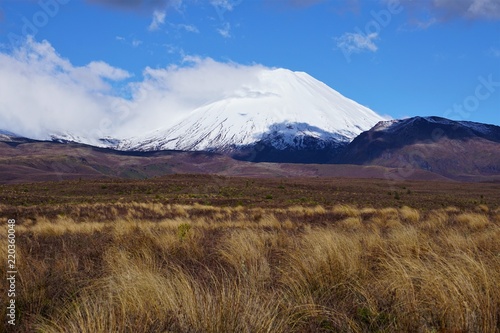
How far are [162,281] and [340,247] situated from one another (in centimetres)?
215

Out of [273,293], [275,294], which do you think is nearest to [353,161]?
[275,294]

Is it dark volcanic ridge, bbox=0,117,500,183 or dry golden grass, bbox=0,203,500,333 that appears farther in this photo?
dark volcanic ridge, bbox=0,117,500,183

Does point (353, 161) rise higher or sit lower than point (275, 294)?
higher

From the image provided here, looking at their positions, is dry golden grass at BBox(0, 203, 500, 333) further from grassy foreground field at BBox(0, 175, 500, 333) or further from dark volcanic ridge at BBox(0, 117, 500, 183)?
dark volcanic ridge at BBox(0, 117, 500, 183)

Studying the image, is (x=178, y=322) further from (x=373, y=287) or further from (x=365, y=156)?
(x=365, y=156)

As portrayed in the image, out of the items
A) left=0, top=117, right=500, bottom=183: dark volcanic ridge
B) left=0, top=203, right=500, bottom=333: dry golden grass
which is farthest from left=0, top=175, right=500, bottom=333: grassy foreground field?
left=0, top=117, right=500, bottom=183: dark volcanic ridge

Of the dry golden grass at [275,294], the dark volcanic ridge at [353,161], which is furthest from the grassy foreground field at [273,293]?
the dark volcanic ridge at [353,161]

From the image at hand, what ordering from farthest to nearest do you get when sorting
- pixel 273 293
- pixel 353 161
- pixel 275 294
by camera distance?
1. pixel 353 161
2. pixel 275 294
3. pixel 273 293

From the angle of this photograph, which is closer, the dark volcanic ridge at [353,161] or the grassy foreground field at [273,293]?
the grassy foreground field at [273,293]

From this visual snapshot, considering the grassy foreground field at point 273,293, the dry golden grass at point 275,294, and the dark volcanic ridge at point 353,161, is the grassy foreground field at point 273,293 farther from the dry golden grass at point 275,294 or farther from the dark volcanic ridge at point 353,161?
the dark volcanic ridge at point 353,161

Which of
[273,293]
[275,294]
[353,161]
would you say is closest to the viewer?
[273,293]

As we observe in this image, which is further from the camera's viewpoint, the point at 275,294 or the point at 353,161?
the point at 353,161

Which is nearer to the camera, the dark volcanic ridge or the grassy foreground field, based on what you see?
the grassy foreground field

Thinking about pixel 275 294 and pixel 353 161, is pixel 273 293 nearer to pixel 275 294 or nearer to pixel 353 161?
pixel 275 294
